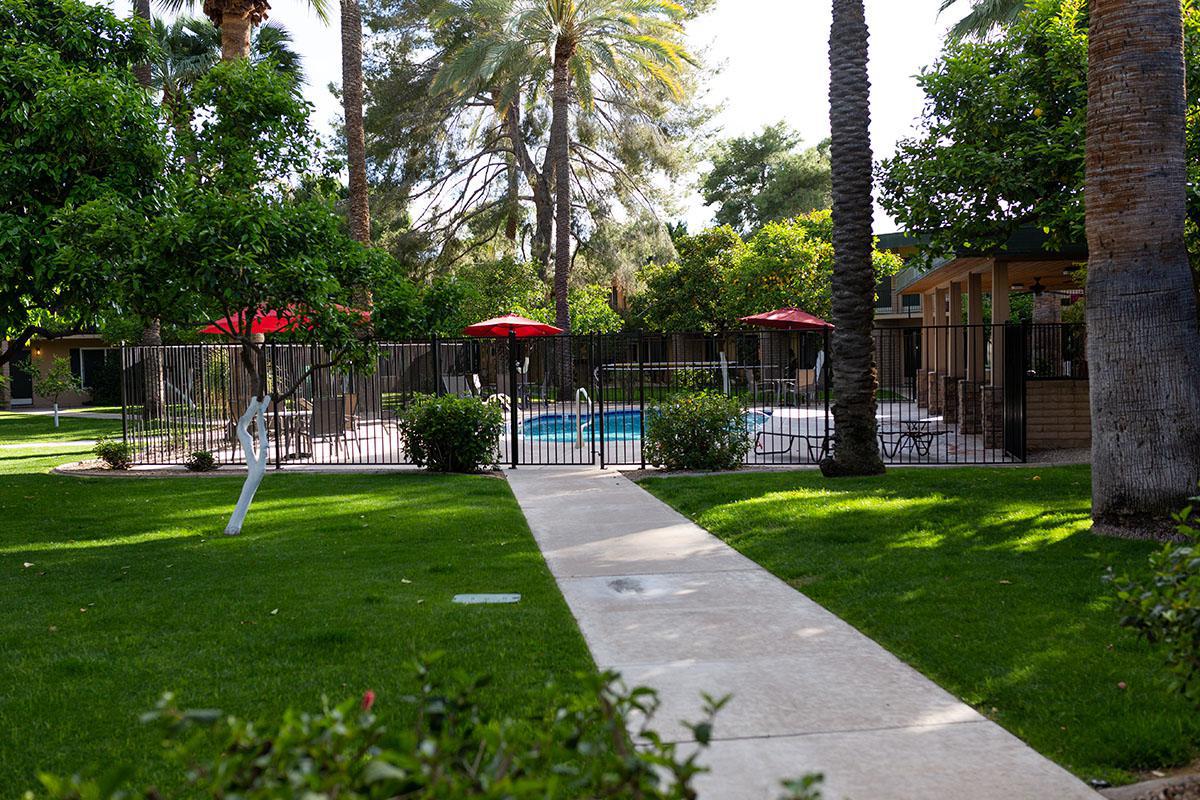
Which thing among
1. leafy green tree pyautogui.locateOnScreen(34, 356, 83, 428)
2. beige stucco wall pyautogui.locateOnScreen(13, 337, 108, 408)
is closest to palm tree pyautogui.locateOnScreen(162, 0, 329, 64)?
leafy green tree pyautogui.locateOnScreen(34, 356, 83, 428)

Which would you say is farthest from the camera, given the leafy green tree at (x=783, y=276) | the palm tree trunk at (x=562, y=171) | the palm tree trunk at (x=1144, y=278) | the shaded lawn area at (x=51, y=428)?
the leafy green tree at (x=783, y=276)

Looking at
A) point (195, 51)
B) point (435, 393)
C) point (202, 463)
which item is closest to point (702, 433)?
point (435, 393)

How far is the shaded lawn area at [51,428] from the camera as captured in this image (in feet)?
75.9

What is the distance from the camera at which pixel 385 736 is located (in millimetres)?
2000

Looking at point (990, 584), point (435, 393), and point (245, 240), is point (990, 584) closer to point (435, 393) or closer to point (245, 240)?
point (245, 240)

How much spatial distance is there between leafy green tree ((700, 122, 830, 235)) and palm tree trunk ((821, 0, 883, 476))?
36581 mm

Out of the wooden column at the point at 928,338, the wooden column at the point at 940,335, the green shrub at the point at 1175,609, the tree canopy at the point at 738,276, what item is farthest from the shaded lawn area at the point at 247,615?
the tree canopy at the point at 738,276

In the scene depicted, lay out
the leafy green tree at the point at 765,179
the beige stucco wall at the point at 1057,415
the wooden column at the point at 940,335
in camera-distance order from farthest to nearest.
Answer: the leafy green tree at the point at 765,179 < the wooden column at the point at 940,335 < the beige stucco wall at the point at 1057,415

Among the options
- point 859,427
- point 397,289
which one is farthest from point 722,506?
point 397,289

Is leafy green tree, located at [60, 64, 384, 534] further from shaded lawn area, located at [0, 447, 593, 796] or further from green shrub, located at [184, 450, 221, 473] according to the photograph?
green shrub, located at [184, 450, 221, 473]

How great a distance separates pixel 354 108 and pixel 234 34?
2.97m

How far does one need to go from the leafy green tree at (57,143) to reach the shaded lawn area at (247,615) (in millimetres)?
2588

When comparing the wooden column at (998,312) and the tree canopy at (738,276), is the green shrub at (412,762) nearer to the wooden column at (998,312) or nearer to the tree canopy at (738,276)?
the wooden column at (998,312)

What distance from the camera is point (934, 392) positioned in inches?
936
